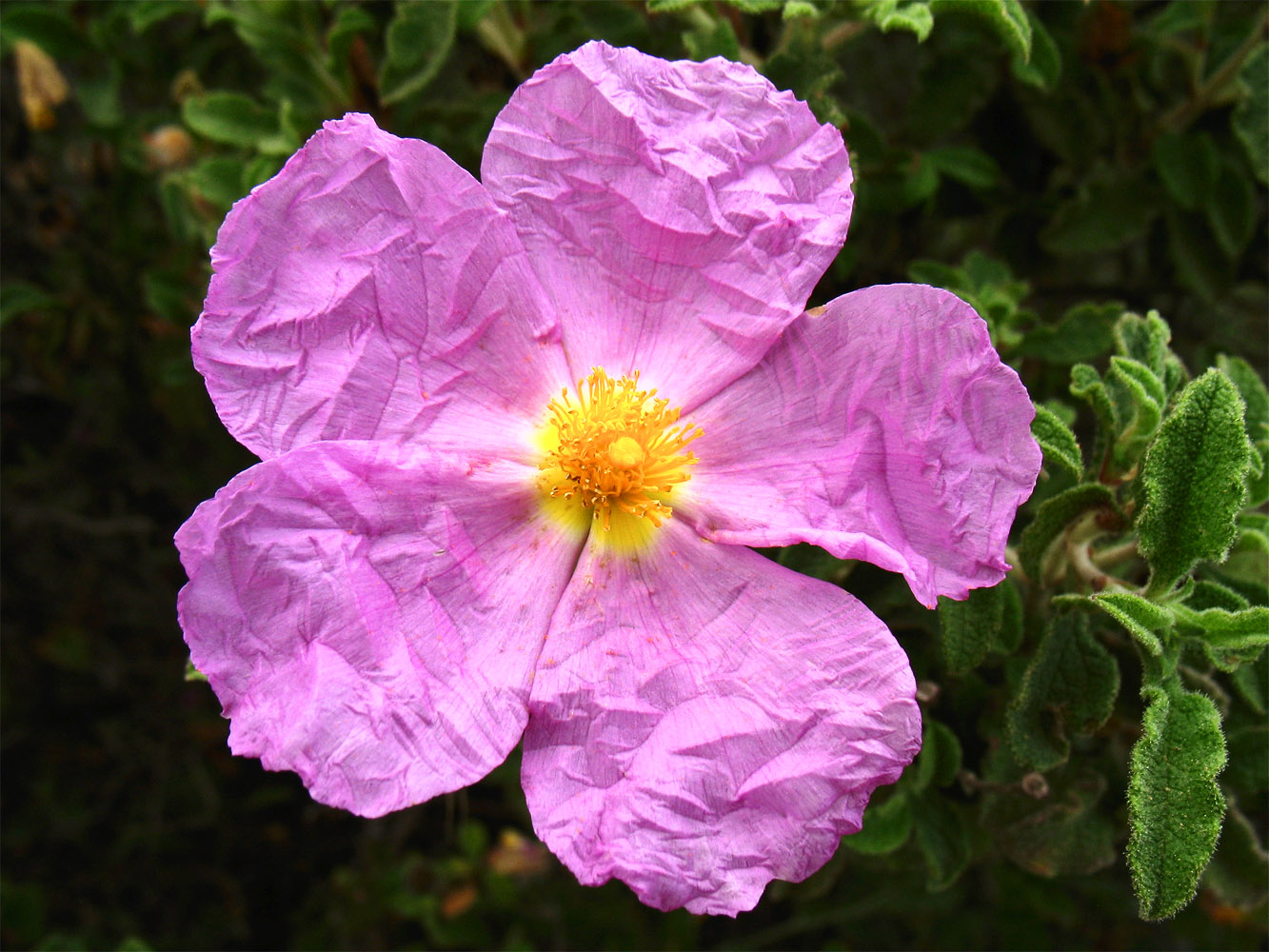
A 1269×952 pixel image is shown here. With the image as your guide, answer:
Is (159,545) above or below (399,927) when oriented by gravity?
above

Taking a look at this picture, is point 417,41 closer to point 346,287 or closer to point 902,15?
point 346,287

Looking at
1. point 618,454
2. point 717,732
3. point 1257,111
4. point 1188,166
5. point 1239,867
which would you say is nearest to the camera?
point 717,732

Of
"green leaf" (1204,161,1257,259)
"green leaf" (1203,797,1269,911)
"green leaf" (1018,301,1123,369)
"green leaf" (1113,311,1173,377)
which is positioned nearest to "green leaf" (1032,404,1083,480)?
"green leaf" (1113,311,1173,377)

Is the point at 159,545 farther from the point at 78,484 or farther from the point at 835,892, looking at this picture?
the point at 835,892

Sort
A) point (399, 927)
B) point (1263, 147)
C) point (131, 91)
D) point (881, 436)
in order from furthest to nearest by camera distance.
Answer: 1. point (399, 927)
2. point (131, 91)
3. point (1263, 147)
4. point (881, 436)

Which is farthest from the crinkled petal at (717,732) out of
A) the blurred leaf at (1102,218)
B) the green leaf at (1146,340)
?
the blurred leaf at (1102,218)

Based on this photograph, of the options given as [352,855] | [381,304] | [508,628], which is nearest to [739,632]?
[508,628]

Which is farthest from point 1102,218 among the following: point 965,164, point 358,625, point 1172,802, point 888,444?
point 358,625

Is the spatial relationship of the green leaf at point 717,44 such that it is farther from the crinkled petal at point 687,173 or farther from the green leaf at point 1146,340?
the green leaf at point 1146,340
